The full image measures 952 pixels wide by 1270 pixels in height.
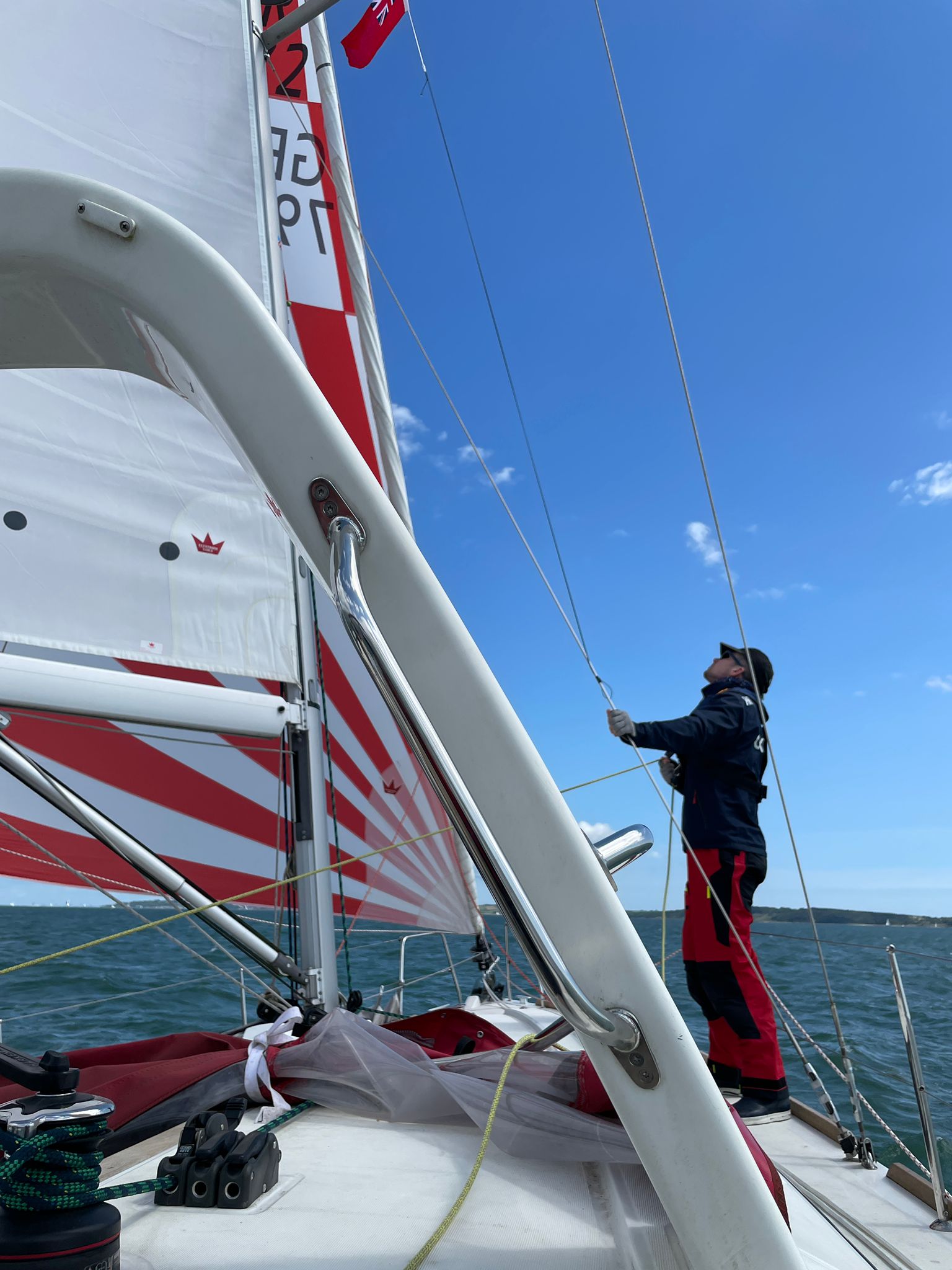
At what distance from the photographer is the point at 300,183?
3.26 metres

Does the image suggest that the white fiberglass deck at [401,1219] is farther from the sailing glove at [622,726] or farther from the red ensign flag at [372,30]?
the red ensign flag at [372,30]

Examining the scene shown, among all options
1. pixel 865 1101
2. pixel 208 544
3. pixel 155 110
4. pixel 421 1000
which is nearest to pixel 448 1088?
pixel 865 1101

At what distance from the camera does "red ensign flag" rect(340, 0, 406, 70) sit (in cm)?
370

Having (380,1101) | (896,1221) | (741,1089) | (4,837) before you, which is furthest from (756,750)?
(4,837)

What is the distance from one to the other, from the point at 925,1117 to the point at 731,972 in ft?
1.99

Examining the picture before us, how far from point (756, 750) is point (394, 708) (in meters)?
1.83

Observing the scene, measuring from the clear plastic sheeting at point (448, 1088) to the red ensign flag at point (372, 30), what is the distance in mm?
3955

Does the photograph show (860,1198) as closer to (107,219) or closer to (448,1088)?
(448,1088)

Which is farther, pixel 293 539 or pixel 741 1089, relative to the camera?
pixel 741 1089

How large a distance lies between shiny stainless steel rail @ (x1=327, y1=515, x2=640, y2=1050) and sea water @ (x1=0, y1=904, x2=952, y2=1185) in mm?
49

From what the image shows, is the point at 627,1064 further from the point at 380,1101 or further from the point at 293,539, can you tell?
the point at 380,1101

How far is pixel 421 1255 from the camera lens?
74 cm

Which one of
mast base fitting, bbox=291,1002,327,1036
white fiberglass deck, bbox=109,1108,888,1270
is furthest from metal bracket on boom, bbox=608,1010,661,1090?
mast base fitting, bbox=291,1002,327,1036

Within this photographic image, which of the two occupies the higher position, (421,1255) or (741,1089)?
(421,1255)
